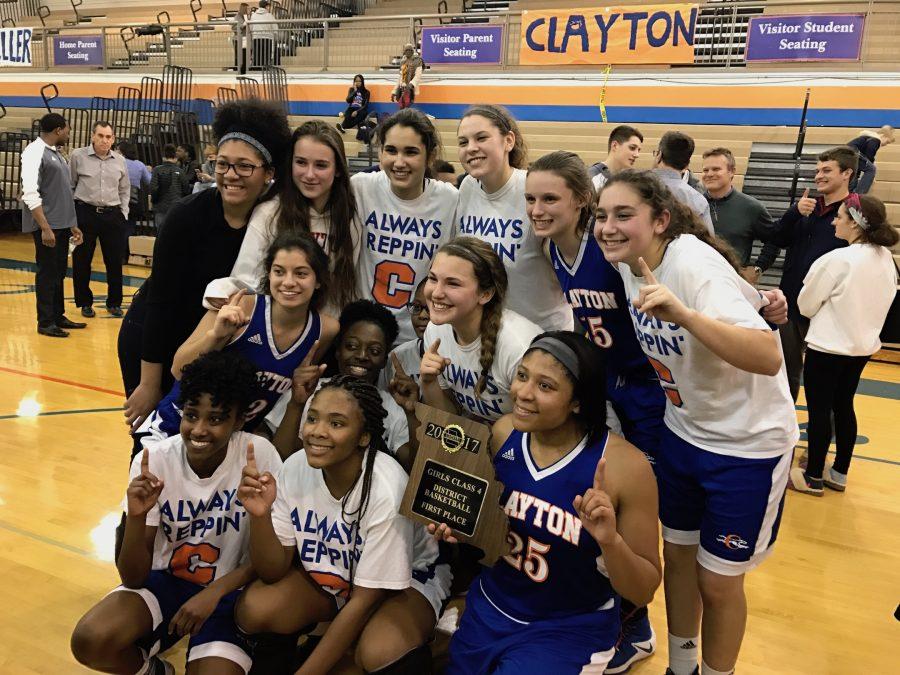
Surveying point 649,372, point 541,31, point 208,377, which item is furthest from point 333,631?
point 541,31

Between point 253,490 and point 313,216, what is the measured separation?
3.86ft

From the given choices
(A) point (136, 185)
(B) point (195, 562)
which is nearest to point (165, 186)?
(A) point (136, 185)

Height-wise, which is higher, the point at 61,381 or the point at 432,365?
the point at 432,365

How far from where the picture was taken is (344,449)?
8.27ft

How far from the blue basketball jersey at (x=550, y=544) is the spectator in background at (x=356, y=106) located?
36.4ft

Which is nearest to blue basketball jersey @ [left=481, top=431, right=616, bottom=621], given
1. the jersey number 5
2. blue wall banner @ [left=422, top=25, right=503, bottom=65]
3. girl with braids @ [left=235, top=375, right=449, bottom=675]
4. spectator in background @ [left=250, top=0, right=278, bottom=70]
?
the jersey number 5

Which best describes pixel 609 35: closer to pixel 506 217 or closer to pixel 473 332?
pixel 506 217

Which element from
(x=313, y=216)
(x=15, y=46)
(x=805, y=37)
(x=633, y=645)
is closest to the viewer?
(x=633, y=645)

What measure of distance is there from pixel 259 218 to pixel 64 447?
2.83 meters

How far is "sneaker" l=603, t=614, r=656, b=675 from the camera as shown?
2809 millimetres

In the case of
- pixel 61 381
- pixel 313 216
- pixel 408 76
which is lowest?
pixel 61 381

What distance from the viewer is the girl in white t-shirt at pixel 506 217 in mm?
3023

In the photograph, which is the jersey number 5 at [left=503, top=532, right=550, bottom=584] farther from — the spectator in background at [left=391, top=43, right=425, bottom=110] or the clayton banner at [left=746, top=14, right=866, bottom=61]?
the spectator in background at [left=391, top=43, right=425, bottom=110]

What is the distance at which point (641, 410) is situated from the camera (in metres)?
2.73
